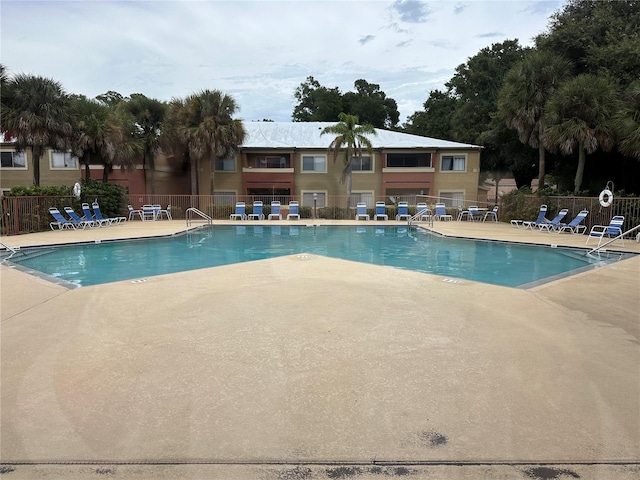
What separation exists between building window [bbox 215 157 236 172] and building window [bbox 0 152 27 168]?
39.1 ft

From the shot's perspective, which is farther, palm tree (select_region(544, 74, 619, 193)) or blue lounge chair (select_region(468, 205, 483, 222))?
blue lounge chair (select_region(468, 205, 483, 222))

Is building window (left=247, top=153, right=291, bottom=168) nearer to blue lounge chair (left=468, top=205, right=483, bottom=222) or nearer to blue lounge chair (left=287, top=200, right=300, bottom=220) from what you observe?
blue lounge chair (left=287, top=200, right=300, bottom=220)

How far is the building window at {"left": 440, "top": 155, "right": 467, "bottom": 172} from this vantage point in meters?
29.1

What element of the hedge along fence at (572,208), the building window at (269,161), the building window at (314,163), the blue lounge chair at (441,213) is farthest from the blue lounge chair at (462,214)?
the building window at (269,161)

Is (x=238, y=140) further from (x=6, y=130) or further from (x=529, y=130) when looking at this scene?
(x=529, y=130)

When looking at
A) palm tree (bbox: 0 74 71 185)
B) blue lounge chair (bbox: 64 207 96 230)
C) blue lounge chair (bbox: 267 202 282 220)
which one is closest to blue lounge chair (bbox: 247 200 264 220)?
blue lounge chair (bbox: 267 202 282 220)

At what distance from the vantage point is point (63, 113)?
18828 millimetres

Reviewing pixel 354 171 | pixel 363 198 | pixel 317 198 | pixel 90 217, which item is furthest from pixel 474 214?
pixel 90 217

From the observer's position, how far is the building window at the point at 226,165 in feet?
96.5

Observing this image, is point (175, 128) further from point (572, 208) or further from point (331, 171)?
→ point (572, 208)

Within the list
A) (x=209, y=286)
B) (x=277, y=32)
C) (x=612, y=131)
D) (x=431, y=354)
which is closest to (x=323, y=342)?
(x=431, y=354)

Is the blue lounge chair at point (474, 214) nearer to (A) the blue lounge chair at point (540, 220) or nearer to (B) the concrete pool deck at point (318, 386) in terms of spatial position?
(A) the blue lounge chair at point (540, 220)

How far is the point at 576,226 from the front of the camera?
16.7 metres

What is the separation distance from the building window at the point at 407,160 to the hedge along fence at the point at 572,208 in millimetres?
6931
